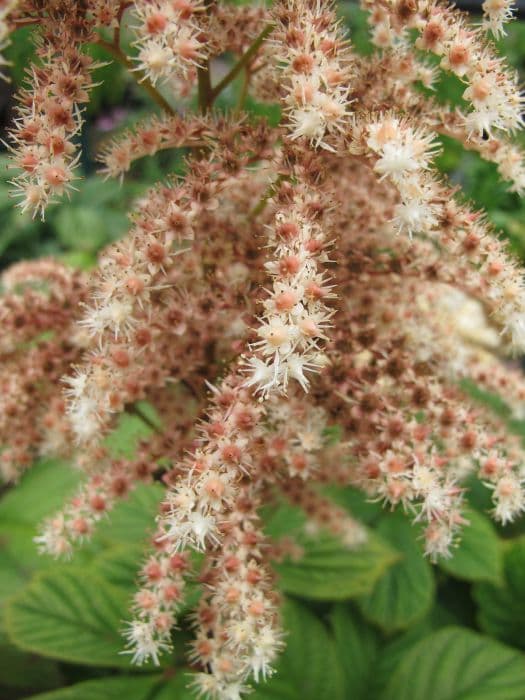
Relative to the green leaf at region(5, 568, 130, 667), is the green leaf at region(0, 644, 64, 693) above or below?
below

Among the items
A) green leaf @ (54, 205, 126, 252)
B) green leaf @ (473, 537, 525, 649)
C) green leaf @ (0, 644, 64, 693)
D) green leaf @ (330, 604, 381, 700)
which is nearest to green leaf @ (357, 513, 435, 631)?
green leaf @ (330, 604, 381, 700)

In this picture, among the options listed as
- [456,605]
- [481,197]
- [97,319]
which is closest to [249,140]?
[97,319]

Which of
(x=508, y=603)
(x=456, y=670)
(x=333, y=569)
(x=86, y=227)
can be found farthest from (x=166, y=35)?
(x=86, y=227)

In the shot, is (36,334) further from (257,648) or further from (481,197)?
(481,197)

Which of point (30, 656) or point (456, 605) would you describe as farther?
point (456, 605)

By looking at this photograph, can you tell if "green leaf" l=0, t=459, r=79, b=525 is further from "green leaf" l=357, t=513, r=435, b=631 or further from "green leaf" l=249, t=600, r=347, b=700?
"green leaf" l=357, t=513, r=435, b=631
